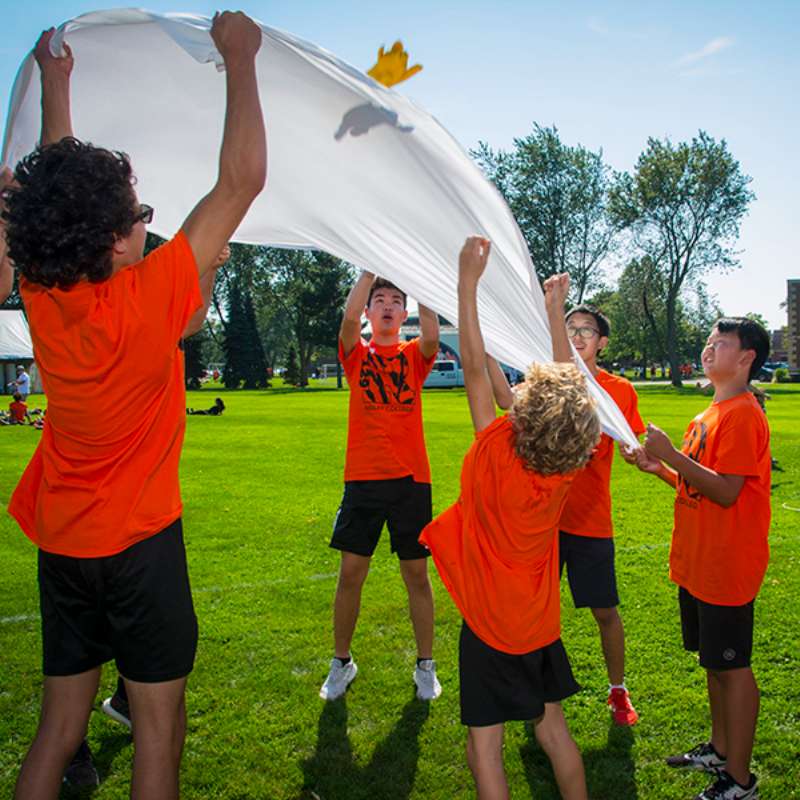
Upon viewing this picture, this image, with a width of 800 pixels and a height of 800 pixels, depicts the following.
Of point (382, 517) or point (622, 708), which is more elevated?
point (382, 517)

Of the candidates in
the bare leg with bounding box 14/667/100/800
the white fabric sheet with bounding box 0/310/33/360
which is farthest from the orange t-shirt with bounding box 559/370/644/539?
the white fabric sheet with bounding box 0/310/33/360

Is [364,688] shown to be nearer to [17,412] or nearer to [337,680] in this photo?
[337,680]

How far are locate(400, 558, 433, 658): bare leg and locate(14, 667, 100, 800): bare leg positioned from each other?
228 centimetres

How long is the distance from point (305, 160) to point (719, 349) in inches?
82.9

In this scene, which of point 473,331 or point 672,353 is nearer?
point 473,331

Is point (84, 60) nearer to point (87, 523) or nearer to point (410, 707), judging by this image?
point (87, 523)

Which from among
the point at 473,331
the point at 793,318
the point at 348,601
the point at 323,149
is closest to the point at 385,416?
the point at 348,601

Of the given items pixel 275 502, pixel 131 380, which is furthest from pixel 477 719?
pixel 275 502

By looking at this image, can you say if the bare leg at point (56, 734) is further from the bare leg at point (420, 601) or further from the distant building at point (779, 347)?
the distant building at point (779, 347)

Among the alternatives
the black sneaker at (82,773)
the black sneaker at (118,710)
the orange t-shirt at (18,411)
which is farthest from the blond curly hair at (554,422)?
the orange t-shirt at (18,411)

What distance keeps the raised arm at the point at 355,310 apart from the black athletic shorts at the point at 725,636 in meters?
2.48

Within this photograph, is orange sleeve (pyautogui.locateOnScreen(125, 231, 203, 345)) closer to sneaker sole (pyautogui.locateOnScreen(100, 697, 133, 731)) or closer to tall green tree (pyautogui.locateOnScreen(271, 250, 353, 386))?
sneaker sole (pyautogui.locateOnScreen(100, 697, 133, 731))

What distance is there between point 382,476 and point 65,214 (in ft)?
9.09

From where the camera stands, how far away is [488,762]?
103 inches
